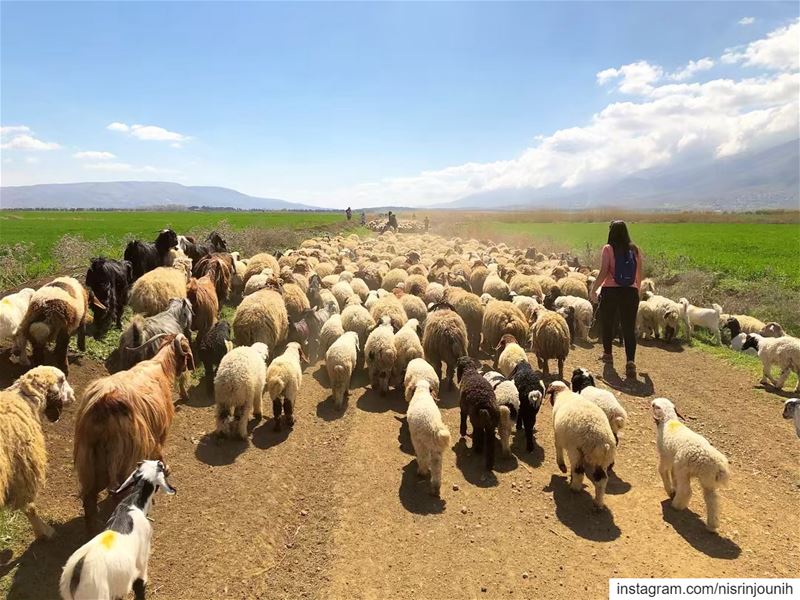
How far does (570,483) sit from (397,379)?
12.5 ft

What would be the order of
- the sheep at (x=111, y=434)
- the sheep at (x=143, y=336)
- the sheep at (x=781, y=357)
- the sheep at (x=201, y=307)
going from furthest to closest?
the sheep at (x=201, y=307) < the sheep at (x=781, y=357) < the sheep at (x=143, y=336) < the sheep at (x=111, y=434)

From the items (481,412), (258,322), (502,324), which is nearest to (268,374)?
(258,322)

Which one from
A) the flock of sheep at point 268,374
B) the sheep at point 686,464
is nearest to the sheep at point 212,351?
the flock of sheep at point 268,374

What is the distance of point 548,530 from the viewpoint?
5070 mm

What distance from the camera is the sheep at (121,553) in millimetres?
3141

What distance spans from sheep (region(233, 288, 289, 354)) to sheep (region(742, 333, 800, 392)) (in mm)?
10063

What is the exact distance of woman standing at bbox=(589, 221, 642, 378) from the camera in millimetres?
9086

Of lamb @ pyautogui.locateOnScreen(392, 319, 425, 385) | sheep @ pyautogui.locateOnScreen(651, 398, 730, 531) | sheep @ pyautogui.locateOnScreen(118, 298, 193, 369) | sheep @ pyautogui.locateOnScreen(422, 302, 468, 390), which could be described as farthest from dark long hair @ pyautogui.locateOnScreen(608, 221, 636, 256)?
sheep @ pyautogui.locateOnScreen(118, 298, 193, 369)

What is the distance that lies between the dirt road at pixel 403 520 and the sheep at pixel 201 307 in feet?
8.25

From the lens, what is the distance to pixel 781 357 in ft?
29.0

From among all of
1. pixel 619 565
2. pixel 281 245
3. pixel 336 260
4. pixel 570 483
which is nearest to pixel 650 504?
pixel 570 483

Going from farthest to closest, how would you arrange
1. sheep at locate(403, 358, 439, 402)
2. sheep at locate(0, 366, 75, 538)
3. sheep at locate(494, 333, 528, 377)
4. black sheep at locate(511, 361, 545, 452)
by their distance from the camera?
sheep at locate(494, 333, 528, 377), sheep at locate(403, 358, 439, 402), black sheep at locate(511, 361, 545, 452), sheep at locate(0, 366, 75, 538)

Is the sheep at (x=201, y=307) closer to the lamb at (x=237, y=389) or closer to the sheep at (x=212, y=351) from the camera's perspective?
the sheep at (x=212, y=351)

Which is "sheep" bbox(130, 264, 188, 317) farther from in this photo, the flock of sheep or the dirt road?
the dirt road
